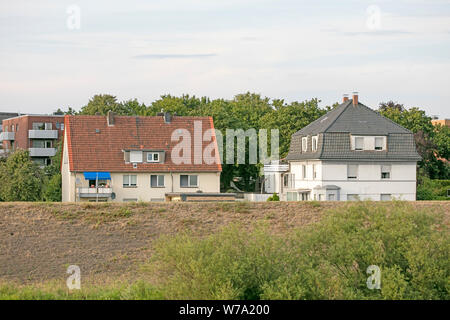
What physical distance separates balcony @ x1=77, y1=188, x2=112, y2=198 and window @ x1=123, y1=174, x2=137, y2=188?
1836 millimetres

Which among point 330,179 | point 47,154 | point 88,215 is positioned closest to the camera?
point 88,215

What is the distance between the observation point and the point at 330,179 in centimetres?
5275

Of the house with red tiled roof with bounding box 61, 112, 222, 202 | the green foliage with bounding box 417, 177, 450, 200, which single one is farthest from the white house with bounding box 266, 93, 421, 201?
the house with red tiled roof with bounding box 61, 112, 222, 202

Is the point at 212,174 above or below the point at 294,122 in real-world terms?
below

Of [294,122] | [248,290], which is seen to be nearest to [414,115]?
[294,122]

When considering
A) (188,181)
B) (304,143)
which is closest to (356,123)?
(304,143)

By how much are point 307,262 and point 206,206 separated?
14.6 m

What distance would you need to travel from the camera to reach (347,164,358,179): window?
53094 millimetres

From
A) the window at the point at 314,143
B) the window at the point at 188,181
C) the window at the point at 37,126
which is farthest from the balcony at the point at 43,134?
the window at the point at 314,143

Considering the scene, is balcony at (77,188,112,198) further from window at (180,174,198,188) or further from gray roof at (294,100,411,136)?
gray roof at (294,100,411,136)

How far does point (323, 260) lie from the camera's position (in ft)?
78.5

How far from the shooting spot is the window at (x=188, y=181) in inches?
2202

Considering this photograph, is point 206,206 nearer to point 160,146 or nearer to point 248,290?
point 248,290

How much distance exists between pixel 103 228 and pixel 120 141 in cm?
2285
